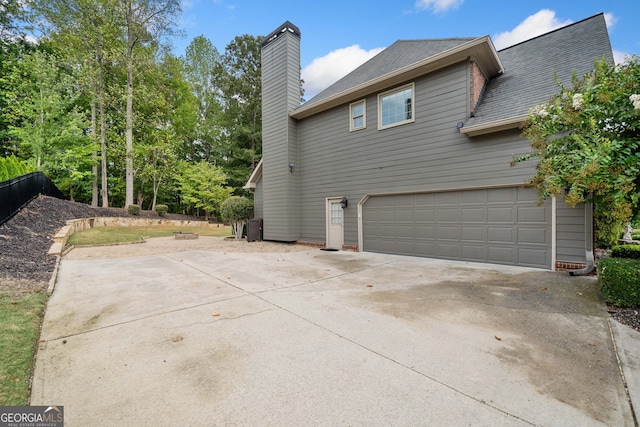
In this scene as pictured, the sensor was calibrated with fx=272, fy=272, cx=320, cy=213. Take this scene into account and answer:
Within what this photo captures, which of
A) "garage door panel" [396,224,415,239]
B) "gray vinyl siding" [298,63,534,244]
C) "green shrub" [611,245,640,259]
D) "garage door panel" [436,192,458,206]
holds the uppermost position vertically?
"gray vinyl siding" [298,63,534,244]

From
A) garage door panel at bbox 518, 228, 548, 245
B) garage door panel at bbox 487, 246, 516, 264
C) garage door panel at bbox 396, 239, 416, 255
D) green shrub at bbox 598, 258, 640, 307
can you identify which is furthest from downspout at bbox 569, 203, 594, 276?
garage door panel at bbox 396, 239, 416, 255

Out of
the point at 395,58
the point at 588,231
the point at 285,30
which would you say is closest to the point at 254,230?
the point at 285,30

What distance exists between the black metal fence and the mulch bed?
0.20 metres

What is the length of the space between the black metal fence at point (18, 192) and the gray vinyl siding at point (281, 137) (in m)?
7.27

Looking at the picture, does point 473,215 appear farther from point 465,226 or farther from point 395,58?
point 395,58

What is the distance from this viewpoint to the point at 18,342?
2.47 meters

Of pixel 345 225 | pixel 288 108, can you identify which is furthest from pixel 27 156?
pixel 345 225

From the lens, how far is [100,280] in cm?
486

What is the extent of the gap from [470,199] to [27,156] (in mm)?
24294

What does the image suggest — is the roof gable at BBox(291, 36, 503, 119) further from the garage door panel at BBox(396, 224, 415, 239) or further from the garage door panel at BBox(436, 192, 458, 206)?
the garage door panel at BBox(396, 224, 415, 239)

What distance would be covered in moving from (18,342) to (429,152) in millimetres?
8237

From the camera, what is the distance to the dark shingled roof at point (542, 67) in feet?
21.0

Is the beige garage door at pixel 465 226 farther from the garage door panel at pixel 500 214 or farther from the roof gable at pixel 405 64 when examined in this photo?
the roof gable at pixel 405 64

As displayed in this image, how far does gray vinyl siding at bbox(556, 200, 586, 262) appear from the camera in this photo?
562cm
